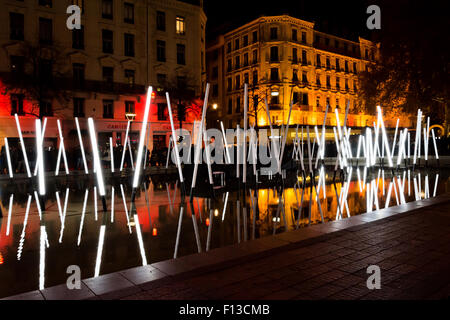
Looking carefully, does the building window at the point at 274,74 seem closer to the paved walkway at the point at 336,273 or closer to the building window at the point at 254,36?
the building window at the point at 254,36

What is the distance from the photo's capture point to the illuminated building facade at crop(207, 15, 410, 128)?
5125 centimetres

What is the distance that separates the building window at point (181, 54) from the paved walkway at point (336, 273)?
34.9 meters

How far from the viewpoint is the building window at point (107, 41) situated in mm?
33344

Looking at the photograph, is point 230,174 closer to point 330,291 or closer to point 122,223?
point 122,223

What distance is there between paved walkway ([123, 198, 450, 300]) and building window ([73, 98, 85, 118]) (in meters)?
30.5

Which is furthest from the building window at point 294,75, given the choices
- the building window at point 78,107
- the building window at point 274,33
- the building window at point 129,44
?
the building window at point 78,107

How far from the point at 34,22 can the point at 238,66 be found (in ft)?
104

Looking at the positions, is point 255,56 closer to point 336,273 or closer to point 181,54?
point 181,54

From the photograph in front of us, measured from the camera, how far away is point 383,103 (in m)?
28.7

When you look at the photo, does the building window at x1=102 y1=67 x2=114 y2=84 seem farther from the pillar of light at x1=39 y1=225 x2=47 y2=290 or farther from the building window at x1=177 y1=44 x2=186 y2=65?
the pillar of light at x1=39 y1=225 x2=47 y2=290

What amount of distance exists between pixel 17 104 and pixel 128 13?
1342 centimetres

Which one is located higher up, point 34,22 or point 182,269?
point 34,22
